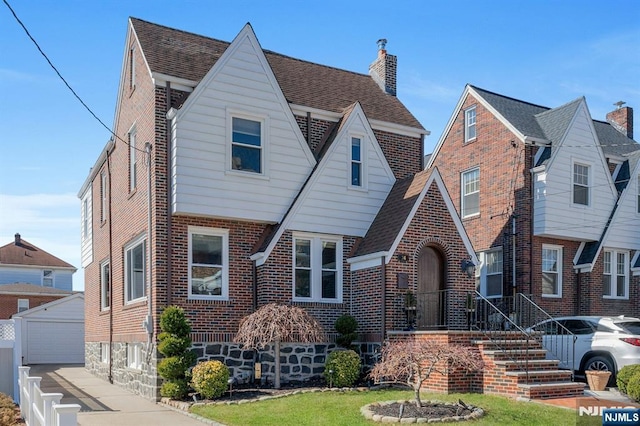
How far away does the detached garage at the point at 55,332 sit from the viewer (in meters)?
30.2

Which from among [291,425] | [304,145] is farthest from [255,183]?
[291,425]

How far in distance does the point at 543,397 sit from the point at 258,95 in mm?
9852

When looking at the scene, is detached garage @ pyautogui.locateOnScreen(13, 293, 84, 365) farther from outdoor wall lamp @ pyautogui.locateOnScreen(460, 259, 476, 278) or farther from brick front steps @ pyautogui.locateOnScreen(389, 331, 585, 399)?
brick front steps @ pyautogui.locateOnScreen(389, 331, 585, 399)

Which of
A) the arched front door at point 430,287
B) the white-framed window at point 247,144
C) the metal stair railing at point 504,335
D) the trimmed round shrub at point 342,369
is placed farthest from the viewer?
the arched front door at point 430,287

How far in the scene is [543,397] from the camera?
12492 millimetres

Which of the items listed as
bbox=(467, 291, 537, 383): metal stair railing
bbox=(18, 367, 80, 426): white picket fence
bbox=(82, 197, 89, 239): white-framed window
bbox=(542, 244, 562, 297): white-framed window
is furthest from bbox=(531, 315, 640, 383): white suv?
bbox=(82, 197, 89, 239): white-framed window

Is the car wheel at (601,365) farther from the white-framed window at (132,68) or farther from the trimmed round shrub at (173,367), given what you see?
the white-framed window at (132,68)

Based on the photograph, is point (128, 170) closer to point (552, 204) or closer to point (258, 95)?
point (258, 95)

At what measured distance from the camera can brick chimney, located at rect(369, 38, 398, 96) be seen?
21.6m

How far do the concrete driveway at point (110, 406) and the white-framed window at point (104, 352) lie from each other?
0.70 meters

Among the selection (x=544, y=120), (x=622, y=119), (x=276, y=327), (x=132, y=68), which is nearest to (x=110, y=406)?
(x=276, y=327)

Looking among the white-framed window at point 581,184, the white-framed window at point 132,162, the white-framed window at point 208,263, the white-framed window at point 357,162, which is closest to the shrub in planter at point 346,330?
the white-framed window at point 208,263

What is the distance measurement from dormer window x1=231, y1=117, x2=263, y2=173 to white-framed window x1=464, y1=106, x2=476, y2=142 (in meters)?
10.7

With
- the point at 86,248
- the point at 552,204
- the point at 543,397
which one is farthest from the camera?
the point at 86,248
